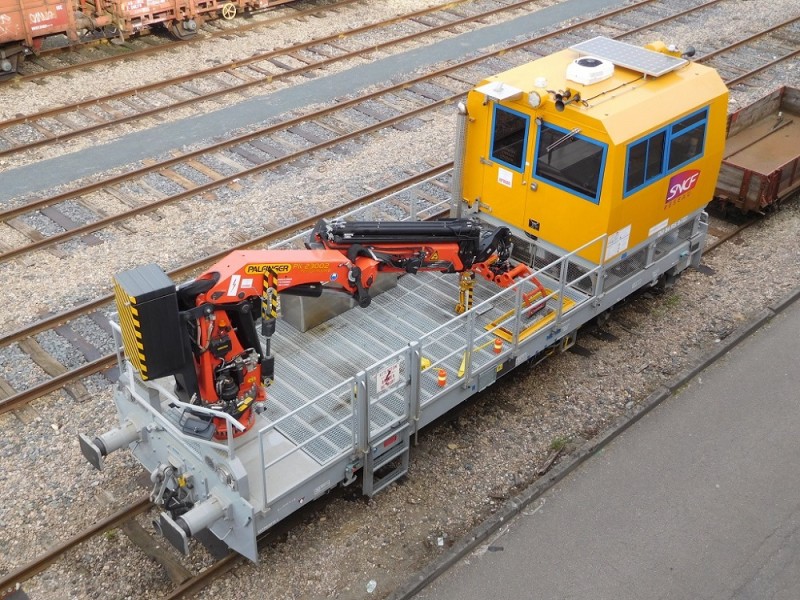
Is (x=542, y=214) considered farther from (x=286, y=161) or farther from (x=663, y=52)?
(x=286, y=161)

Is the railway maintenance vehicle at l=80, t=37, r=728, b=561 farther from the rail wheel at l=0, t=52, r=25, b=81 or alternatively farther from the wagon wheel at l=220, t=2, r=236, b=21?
the wagon wheel at l=220, t=2, r=236, b=21

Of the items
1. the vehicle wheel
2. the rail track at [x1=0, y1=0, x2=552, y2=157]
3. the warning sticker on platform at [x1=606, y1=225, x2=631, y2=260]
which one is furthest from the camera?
the vehicle wheel

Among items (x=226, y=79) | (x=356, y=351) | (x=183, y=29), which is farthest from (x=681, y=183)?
(x=183, y=29)

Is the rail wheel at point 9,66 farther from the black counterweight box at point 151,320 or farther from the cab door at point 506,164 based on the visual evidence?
the black counterweight box at point 151,320

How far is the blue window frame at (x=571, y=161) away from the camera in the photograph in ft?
30.8

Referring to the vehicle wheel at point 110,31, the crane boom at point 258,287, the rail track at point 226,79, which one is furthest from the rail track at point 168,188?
the vehicle wheel at point 110,31

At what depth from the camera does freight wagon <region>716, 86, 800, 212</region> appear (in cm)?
1351

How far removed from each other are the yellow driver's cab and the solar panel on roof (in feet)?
0.04

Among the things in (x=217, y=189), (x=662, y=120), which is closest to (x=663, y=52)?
(x=662, y=120)

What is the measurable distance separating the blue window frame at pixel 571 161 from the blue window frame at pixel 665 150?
1.13 ft

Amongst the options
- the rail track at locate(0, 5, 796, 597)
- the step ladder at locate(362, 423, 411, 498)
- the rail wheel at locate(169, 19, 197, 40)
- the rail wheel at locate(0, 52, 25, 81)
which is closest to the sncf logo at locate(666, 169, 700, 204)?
the rail track at locate(0, 5, 796, 597)

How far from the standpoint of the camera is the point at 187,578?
809 centimetres

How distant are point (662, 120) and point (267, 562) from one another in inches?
245

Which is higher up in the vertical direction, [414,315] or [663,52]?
[663,52]
